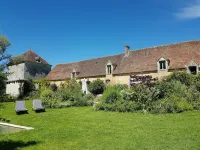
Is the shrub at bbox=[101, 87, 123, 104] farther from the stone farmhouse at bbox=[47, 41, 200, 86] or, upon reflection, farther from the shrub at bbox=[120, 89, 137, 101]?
the stone farmhouse at bbox=[47, 41, 200, 86]

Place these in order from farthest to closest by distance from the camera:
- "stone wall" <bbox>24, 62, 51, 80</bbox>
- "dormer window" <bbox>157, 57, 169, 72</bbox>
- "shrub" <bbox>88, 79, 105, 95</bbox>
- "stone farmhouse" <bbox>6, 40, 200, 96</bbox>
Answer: "stone wall" <bbox>24, 62, 51, 80</bbox> → "shrub" <bbox>88, 79, 105, 95</bbox> → "dormer window" <bbox>157, 57, 169, 72</bbox> → "stone farmhouse" <bbox>6, 40, 200, 96</bbox>

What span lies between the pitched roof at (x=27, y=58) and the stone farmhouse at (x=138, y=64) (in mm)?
6044

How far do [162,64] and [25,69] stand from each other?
1043 inches

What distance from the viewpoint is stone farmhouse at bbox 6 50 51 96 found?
145 feet

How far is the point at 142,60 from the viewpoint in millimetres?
32875

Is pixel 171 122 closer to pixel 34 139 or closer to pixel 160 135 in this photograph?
pixel 160 135

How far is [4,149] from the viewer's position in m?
7.95

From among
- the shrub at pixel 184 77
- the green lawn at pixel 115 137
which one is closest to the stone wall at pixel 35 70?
the shrub at pixel 184 77

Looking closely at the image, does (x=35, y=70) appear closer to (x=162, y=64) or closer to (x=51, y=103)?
(x=51, y=103)

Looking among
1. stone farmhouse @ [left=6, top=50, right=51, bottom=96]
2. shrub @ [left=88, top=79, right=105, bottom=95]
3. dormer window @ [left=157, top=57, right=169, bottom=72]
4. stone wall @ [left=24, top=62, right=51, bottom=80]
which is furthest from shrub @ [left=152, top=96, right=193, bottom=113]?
stone wall @ [left=24, top=62, right=51, bottom=80]

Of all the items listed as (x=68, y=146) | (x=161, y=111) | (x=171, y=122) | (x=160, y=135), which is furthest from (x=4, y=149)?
(x=161, y=111)

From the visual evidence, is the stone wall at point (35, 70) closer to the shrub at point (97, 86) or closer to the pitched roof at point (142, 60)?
the pitched roof at point (142, 60)

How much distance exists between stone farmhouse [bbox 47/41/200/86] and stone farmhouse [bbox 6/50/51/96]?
14.5 ft

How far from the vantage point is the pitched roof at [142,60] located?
1130 inches
